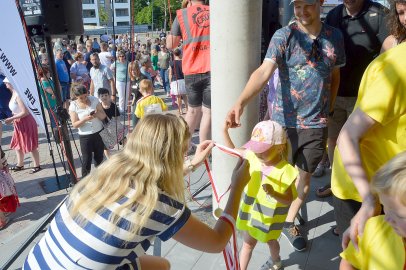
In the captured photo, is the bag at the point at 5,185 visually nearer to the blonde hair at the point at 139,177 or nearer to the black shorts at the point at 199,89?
the black shorts at the point at 199,89

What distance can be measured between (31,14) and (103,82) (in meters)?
4.95

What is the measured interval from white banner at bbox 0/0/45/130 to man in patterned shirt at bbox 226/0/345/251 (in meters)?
1.89

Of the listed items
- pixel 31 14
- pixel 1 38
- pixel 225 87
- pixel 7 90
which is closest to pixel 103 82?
pixel 7 90

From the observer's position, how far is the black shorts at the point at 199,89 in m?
4.21

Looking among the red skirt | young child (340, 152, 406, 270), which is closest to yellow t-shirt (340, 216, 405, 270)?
young child (340, 152, 406, 270)

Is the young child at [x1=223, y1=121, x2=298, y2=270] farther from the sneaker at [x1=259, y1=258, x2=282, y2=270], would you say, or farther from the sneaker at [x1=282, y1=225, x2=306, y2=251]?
the sneaker at [x1=282, y1=225, x2=306, y2=251]

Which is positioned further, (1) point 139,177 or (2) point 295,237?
(2) point 295,237

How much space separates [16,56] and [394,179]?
3076mm

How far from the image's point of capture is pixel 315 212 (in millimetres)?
3277

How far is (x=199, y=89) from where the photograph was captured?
4.38 m

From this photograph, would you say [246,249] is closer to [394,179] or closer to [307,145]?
[307,145]

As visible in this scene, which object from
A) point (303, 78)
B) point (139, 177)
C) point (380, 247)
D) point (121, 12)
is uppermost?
point (121, 12)

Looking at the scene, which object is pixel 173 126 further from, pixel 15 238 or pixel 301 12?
pixel 15 238

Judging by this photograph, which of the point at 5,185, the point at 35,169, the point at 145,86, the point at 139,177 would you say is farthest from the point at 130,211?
the point at 35,169
